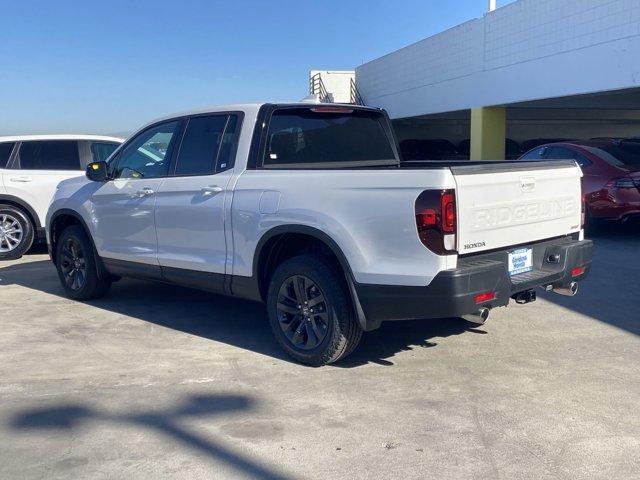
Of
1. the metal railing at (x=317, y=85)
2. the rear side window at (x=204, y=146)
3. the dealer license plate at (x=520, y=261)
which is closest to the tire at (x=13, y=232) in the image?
the rear side window at (x=204, y=146)

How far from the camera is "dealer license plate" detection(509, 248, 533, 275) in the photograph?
186 inches

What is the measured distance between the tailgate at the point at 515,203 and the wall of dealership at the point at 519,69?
10.3 meters

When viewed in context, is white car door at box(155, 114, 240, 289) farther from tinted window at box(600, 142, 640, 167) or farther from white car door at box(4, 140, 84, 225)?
tinted window at box(600, 142, 640, 167)

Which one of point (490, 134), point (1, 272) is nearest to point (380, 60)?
point (490, 134)

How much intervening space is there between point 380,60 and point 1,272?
2209cm

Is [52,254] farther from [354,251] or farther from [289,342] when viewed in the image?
[354,251]

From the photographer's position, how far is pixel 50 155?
1040 centimetres

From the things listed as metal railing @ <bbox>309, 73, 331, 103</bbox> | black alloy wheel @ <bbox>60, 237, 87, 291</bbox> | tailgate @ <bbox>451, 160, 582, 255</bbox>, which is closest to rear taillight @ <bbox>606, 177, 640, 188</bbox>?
tailgate @ <bbox>451, 160, 582, 255</bbox>

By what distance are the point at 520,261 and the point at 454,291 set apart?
32.7 inches

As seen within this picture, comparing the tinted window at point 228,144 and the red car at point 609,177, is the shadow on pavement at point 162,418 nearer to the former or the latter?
the tinted window at point 228,144

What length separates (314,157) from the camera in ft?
18.9

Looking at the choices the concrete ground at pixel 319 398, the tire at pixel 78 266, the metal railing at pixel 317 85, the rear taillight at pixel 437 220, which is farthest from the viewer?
the metal railing at pixel 317 85

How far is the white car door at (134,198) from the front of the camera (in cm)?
618

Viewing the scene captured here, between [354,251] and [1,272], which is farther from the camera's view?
[1,272]
